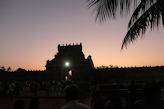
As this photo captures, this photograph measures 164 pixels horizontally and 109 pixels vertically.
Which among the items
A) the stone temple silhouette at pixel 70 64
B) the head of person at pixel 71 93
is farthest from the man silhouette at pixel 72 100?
the stone temple silhouette at pixel 70 64

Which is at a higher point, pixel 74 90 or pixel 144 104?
pixel 74 90

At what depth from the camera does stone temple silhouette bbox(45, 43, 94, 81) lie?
30016 mm

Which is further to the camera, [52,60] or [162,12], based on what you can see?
[52,60]

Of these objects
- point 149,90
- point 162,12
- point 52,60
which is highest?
point 52,60

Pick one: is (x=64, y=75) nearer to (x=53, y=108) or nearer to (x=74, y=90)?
(x=53, y=108)

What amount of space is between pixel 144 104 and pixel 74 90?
1.01 meters

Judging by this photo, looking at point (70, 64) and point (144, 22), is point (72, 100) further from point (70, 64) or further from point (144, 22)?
point (70, 64)

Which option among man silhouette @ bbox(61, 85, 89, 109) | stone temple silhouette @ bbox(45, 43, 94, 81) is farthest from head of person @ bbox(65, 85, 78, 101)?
stone temple silhouette @ bbox(45, 43, 94, 81)

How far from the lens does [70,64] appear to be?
3309cm

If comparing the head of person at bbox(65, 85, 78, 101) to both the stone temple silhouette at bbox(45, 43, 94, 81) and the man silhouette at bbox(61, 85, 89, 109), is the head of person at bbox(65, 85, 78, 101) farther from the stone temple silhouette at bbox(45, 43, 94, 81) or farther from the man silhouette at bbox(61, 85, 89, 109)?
the stone temple silhouette at bbox(45, 43, 94, 81)

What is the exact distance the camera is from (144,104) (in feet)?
8.36

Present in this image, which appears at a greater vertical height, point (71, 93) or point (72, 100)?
point (71, 93)

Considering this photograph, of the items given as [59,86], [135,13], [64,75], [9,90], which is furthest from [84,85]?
[135,13]

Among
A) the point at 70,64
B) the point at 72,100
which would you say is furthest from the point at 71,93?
the point at 70,64
